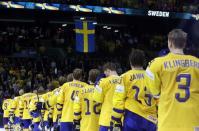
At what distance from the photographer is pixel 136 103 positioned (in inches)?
295

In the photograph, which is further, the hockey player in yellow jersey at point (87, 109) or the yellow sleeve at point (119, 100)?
the hockey player in yellow jersey at point (87, 109)

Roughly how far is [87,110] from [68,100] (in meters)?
1.04

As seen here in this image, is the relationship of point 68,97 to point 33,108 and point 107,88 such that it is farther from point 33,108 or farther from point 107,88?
point 33,108

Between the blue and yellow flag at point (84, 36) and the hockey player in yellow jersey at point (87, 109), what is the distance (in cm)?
1617

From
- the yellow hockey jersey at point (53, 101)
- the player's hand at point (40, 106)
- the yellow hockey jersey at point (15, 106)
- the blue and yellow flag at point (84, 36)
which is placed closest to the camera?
the yellow hockey jersey at point (53, 101)

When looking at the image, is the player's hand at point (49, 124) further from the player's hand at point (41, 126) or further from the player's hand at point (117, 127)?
the player's hand at point (117, 127)

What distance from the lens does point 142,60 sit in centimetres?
730

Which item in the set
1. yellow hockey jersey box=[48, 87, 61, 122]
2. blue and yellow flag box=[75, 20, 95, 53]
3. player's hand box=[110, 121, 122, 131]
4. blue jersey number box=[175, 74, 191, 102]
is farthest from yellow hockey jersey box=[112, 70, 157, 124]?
blue and yellow flag box=[75, 20, 95, 53]

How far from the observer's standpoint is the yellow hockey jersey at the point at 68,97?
1041 cm

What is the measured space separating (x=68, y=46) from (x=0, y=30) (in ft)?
13.7

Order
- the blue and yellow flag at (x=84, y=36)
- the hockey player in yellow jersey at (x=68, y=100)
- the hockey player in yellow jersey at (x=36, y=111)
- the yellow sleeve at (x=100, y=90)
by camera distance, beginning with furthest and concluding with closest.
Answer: the blue and yellow flag at (x=84, y=36) < the hockey player in yellow jersey at (x=36, y=111) < the hockey player in yellow jersey at (x=68, y=100) < the yellow sleeve at (x=100, y=90)

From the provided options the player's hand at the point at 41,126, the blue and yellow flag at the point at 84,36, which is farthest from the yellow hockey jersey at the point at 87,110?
the blue and yellow flag at the point at 84,36

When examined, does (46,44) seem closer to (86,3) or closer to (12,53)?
(12,53)

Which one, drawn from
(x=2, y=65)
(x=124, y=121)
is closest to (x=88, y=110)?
(x=124, y=121)
